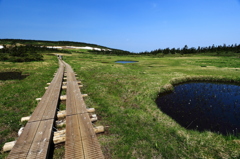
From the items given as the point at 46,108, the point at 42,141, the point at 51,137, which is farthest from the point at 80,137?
the point at 46,108

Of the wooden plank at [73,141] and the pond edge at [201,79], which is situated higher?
the pond edge at [201,79]

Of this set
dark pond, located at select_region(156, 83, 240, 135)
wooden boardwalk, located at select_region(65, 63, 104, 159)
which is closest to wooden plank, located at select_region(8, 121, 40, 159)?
wooden boardwalk, located at select_region(65, 63, 104, 159)

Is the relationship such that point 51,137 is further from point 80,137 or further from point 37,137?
point 80,137

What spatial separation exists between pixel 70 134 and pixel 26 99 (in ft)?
27.0

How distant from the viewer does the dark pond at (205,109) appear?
8.70 m

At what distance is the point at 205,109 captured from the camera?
1105cm

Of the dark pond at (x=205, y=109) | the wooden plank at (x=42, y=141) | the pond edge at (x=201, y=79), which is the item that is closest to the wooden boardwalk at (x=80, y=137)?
the wooden plank at (x=42, y=141)

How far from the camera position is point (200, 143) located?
614cm

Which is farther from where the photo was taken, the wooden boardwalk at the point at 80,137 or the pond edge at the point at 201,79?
the pond edge at the point at 201,79

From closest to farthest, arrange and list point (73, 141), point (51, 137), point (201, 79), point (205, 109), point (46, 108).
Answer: point (73, 141), point (51, 137), point (46, 108), point (205, 109), point (201, 79)

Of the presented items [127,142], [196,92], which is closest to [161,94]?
[196,92]

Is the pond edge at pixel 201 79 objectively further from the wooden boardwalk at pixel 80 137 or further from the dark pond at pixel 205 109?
the wooden boardwalk at pixel 80 137

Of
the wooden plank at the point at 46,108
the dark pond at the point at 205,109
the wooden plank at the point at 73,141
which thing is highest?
the wooden plank at the point at 46,108

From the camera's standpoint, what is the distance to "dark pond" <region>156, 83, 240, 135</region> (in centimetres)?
870
